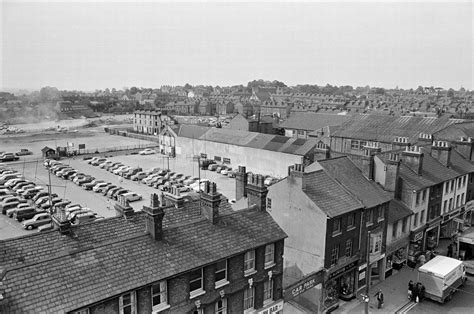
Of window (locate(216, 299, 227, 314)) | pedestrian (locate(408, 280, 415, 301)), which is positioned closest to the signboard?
window (locate(216, 299, 227, 314))

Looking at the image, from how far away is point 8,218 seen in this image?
148 ft

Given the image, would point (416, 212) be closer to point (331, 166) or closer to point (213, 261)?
point (331, 166)

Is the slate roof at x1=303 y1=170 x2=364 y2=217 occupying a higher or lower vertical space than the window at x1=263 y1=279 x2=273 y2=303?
higher

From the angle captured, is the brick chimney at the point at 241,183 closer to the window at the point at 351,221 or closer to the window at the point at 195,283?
the window at the point at 351,221

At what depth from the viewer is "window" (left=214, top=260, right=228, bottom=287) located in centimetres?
1954

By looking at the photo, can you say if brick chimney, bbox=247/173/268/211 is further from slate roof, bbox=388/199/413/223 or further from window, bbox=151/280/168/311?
slate roof, bbox=388/199/413/223

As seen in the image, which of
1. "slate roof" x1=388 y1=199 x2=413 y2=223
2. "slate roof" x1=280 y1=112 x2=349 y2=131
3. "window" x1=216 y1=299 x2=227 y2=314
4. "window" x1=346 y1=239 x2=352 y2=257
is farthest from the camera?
"slate roof" x1=280 y1=112 x2=349 y2=131

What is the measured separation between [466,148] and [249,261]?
3823 centimetres

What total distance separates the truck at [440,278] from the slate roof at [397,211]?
180 inches

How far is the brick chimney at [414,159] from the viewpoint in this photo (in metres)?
37.7

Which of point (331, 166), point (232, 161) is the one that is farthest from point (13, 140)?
point (331, 166)

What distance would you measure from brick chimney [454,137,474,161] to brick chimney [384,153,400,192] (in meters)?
17.8

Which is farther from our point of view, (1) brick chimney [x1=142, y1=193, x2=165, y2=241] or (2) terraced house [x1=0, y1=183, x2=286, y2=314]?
(1) brick chimney [x1=142, y1=193, x2=165, y2=241]

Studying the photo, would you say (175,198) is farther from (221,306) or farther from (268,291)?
(268,291)
